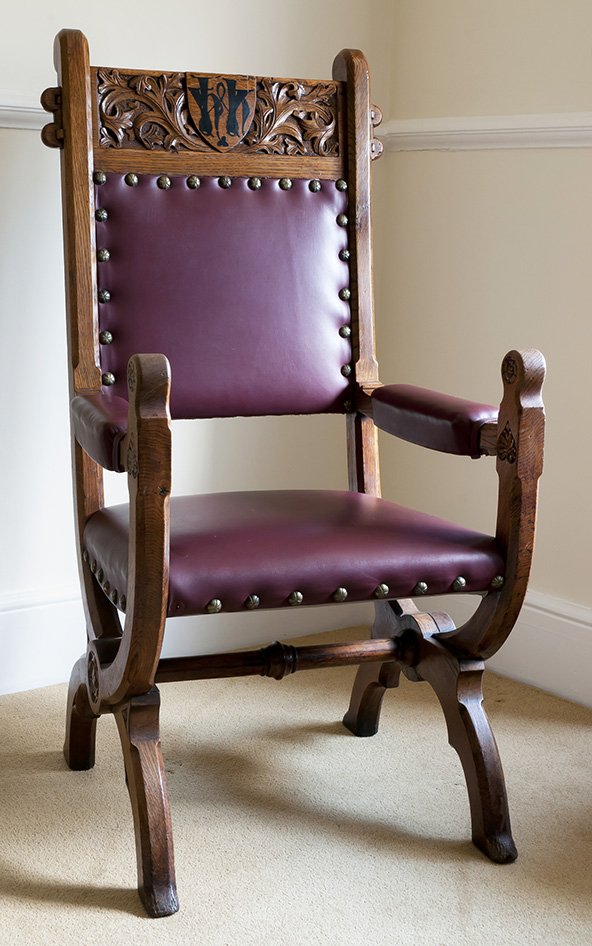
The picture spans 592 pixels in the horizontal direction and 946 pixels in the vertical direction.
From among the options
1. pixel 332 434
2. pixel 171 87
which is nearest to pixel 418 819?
pixel 332 434

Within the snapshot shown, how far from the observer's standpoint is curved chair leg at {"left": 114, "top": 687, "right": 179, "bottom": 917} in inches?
56.9

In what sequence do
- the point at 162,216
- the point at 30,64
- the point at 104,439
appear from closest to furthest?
the point at 104,439 → the point at 162,216 → the point at 30,64

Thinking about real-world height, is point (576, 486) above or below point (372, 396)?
below

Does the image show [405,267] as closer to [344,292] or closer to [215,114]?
[344,292]

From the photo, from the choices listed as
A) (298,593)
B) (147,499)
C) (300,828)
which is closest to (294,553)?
(298,593)

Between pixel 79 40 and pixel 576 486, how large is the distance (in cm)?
117

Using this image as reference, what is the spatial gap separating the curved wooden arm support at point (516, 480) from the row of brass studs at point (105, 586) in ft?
1.61

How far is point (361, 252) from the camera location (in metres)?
1.88

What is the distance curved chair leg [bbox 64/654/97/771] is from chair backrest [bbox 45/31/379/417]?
462 mm

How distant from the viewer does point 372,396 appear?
5.85 feet

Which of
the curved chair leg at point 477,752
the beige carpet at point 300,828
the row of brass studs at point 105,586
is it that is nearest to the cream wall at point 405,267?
the beige carpet at point 300,828

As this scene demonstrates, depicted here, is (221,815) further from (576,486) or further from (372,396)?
(576,486)

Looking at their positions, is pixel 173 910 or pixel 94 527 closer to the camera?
pixel 173 910

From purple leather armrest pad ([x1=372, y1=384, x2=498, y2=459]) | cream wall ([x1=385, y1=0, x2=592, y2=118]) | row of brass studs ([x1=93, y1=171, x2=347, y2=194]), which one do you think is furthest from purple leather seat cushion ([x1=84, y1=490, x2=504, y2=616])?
cream wall ([x1=385, y1=0, x2=592, y2=118])
